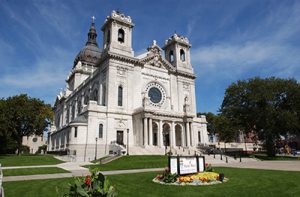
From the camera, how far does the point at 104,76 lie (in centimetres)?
4975

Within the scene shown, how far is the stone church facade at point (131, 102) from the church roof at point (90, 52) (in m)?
18.0

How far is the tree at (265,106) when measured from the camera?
42656mm

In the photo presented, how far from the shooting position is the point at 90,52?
81.1 m

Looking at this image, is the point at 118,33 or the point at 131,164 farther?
the point at 118,33

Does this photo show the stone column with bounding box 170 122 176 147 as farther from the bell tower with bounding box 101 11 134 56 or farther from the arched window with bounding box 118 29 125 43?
the arched window with bounding box 118 29 125 43

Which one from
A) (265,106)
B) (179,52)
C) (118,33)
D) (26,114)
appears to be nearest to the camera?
(265,106)

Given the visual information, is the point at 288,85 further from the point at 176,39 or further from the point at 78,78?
the point at 78,78

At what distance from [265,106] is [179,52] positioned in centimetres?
2706

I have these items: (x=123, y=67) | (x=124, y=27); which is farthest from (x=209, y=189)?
(x=124, y=27)

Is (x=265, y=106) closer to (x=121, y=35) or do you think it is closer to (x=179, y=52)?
(x=179, y=52)

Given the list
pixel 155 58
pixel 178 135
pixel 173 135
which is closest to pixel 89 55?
pixel 155 58

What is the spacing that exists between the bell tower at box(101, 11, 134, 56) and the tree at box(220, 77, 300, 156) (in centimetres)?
2396

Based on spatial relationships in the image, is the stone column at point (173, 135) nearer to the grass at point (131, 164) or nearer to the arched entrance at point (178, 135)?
the arched entrance at point (178, 135)

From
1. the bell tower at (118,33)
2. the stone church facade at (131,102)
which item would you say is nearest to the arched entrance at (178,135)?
the stone church facade at (131,102)
